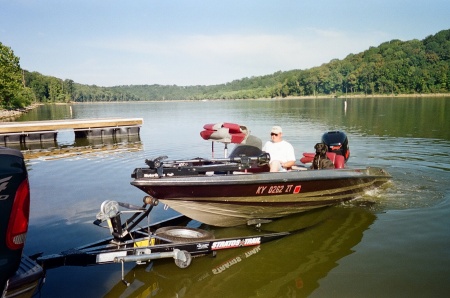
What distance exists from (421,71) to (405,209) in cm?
14281

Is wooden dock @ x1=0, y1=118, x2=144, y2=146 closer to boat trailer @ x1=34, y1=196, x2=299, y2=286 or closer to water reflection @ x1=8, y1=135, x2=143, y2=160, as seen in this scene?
water reflection @ x1=8, y1=135, x2=143, y2=160

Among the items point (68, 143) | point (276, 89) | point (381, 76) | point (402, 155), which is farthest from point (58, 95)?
point (402, 155)

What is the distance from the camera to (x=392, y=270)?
528 centimetres

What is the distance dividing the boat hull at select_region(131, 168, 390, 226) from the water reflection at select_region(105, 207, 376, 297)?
23.3 inches

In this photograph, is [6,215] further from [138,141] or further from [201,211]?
[138,141]

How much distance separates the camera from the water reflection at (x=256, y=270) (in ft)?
16.1

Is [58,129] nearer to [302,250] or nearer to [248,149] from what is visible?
[248,149]

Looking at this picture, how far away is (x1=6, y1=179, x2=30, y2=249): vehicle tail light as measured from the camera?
2830 millimetres

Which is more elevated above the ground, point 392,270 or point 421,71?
point 421,71

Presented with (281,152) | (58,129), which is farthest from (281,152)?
(58,129)

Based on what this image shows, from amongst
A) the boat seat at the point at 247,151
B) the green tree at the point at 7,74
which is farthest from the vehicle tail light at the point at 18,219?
the green tree at the point at 7,74

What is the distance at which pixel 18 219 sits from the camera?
288 cm

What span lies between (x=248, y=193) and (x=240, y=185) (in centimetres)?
29

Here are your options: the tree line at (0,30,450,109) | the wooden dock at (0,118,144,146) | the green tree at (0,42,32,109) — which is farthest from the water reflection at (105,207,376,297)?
the tree line at (0,30,450,109)
